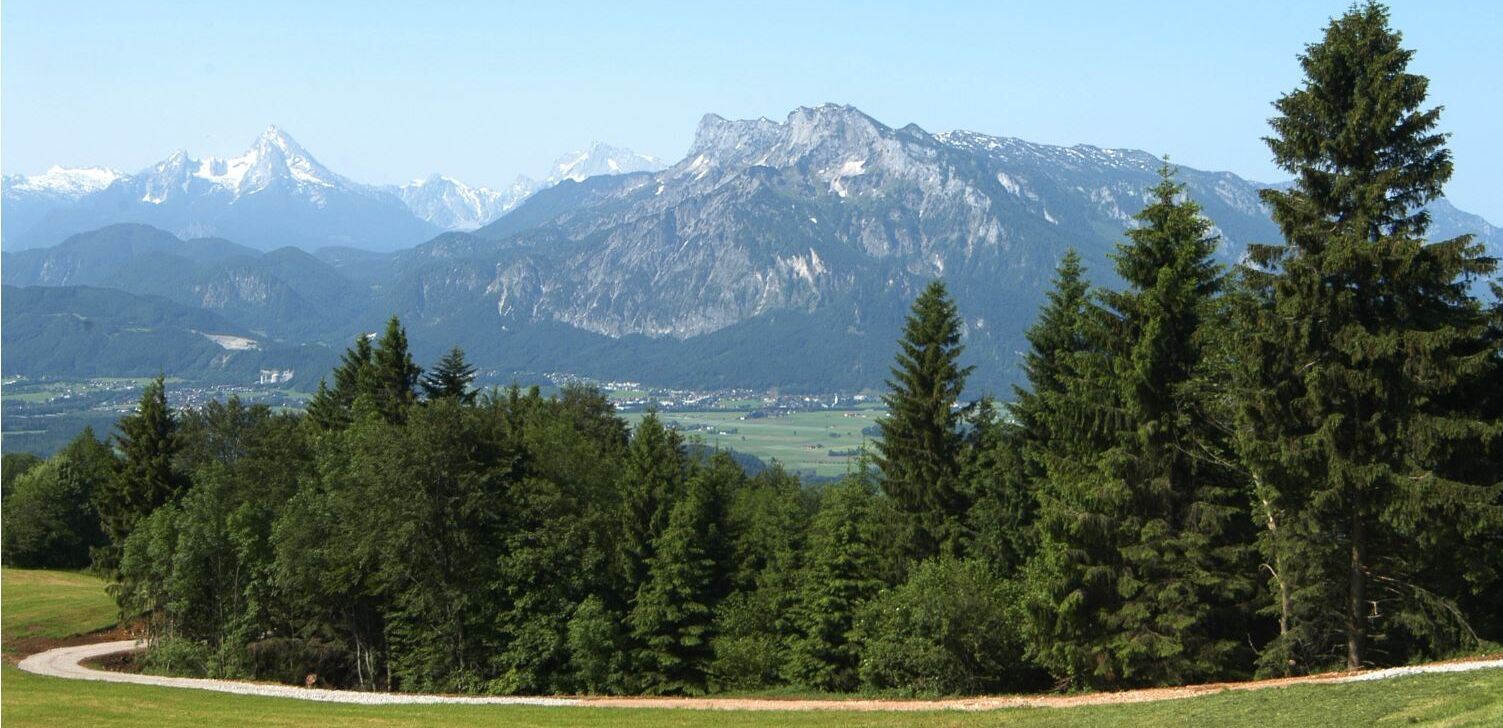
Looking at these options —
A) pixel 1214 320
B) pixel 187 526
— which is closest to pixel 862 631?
pixel 1214 320

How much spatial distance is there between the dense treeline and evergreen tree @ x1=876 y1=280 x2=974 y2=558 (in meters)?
0.15

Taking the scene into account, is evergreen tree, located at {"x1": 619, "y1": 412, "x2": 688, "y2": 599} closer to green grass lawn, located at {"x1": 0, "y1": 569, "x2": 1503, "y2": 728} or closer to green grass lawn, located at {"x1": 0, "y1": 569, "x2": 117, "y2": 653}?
green grass lawn, located at {"x1": 0, "y1": 569, "x2": 1503, "y2": 728}

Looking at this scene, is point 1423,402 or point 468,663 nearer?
point 1423,402

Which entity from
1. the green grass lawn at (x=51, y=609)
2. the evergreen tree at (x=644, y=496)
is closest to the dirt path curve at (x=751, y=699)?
the green grass lawn at (x=51, y=609)

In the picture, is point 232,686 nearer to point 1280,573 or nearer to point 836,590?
point 836,590

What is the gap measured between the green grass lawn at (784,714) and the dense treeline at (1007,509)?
6799 millimetres

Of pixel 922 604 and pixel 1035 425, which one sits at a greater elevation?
pixel 1035 425

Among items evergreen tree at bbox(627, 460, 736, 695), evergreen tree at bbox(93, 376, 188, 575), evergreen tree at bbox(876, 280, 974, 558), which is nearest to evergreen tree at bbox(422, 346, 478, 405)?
evergreen tree at bbox(93, 376, 188, 575)

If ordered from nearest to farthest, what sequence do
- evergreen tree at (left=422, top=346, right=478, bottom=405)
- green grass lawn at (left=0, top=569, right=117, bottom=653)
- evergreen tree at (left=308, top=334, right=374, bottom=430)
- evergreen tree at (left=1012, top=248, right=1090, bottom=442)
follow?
evergreen tree at (left=1012, top=248, right=1090, bottom=442) → green grass lawn at (left=0, top=569, right=117, bottom=653) → evergreen tree at (left=422, top=346, right=478, bottom=405) → evergreen tree at (left=308, top=334, right=374, bottom=430)

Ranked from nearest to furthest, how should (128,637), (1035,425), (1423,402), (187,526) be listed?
(1423,402) < (1035,425) < (187,526) < (128,637)

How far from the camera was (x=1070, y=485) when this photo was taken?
3894 cm

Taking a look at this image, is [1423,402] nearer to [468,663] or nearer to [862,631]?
[862,631]

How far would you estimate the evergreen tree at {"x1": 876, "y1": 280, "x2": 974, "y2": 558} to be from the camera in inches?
2100

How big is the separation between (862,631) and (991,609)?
7.17 meters
